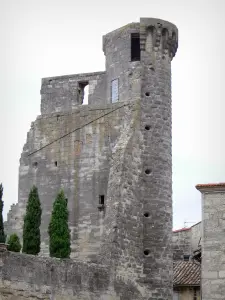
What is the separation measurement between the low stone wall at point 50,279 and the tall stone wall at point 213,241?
961 centimetres

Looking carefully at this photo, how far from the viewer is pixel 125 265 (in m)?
36.0

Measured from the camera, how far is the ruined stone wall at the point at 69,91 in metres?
41.6

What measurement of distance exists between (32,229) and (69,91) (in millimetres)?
10108

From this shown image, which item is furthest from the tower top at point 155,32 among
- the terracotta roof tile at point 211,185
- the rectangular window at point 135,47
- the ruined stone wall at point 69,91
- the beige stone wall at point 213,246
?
the beige stone wall at point 213,246

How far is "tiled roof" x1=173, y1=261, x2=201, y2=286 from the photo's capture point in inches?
1699

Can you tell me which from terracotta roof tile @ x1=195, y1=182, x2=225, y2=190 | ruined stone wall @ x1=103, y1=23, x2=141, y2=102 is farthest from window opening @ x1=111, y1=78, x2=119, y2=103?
terracotta roof tile @ x1=195, y1=182, x2=225, y2=190

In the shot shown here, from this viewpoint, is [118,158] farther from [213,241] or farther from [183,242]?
[183,242]

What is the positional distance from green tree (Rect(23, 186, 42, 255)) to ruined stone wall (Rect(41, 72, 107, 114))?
7.78 metres

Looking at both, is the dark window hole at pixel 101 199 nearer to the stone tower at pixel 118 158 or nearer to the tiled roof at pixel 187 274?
the stone tower at pixel 118 158

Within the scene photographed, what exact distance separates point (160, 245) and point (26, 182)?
808 centimetres

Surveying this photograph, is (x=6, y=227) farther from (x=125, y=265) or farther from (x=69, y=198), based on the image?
(x=125, y=265)

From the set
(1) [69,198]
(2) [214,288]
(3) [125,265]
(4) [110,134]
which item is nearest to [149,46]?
(4) [110,134]

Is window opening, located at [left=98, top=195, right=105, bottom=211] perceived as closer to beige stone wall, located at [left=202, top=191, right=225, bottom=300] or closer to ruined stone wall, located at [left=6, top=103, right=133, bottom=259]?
ruined stone wall, located at [left=6, top=103, right=133, bottom=259]

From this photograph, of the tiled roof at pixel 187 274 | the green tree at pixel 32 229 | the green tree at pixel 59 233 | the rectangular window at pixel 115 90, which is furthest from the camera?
the tiled roof at pixel 187 274
